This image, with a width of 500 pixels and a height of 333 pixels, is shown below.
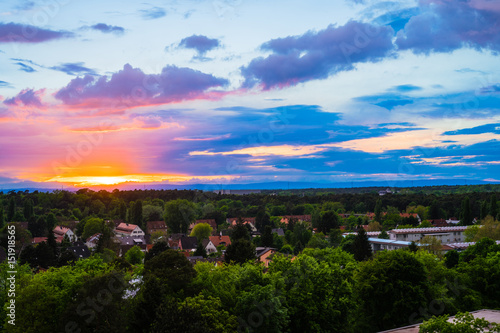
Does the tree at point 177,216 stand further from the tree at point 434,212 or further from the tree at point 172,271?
the tree at point 172,271

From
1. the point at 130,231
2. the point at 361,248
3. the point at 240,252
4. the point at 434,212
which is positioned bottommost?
the point at 130,231

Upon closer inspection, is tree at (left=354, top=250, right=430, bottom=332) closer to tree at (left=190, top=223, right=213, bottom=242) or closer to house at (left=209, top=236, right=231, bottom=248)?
house at (left=209, top=236, right=231, bottom=248)

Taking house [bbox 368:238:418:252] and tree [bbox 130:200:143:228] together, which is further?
tree [bbox 130:200:143:228]

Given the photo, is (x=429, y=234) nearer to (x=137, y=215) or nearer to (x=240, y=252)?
(x=240, y=252)

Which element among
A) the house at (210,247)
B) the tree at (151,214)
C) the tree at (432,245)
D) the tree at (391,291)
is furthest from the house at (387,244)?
the tree at (151,214)

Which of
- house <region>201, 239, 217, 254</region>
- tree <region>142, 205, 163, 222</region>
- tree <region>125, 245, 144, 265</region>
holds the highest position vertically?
tree <region>142, 205, 163, 222</region>

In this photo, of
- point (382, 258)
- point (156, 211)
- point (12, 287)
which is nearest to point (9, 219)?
point (156, 211)

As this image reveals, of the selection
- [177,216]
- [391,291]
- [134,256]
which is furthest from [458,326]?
[177,216]

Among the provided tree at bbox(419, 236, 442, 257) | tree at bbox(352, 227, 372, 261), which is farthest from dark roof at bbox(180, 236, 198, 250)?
tree at bbox(419, 236, 442, 257)

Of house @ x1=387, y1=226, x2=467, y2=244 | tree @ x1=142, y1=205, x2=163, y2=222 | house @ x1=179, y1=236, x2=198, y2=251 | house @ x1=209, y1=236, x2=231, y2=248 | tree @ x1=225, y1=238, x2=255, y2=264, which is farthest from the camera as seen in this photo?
tree @ x1=142, y1=205, x2=163, y2=222
